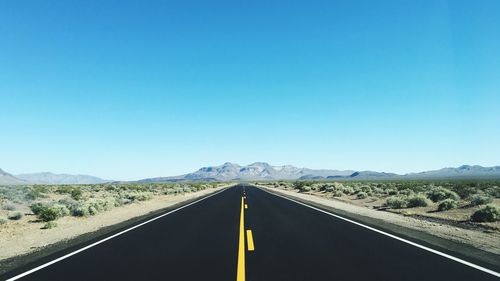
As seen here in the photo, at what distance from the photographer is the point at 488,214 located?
1603 centimetres

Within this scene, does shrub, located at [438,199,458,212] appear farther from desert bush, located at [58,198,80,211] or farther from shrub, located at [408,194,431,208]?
desert bush, located at [58,198,80,211]

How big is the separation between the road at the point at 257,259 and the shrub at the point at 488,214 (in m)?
6.33

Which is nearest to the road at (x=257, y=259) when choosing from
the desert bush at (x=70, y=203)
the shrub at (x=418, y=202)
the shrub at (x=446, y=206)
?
the shrub at (x=446, y=206)

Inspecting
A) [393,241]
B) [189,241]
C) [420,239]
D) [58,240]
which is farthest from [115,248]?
[420,239]

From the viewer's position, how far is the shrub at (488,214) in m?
15.9

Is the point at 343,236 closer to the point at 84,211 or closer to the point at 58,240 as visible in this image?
the point at 58,240

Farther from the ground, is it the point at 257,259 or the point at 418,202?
the point at 418,202

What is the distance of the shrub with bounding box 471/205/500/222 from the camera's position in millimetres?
15922

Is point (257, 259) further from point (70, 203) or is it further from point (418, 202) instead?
point (70, 203)

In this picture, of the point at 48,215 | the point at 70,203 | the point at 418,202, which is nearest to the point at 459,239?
the point at 418,202

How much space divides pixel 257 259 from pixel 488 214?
12160 millimetres

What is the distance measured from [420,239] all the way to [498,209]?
23.7 feet

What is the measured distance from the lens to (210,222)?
16.2m

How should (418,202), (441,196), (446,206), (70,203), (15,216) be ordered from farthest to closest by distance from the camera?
(70,203) → (441,196) → (418,202) → (446,206) → (15,216)
